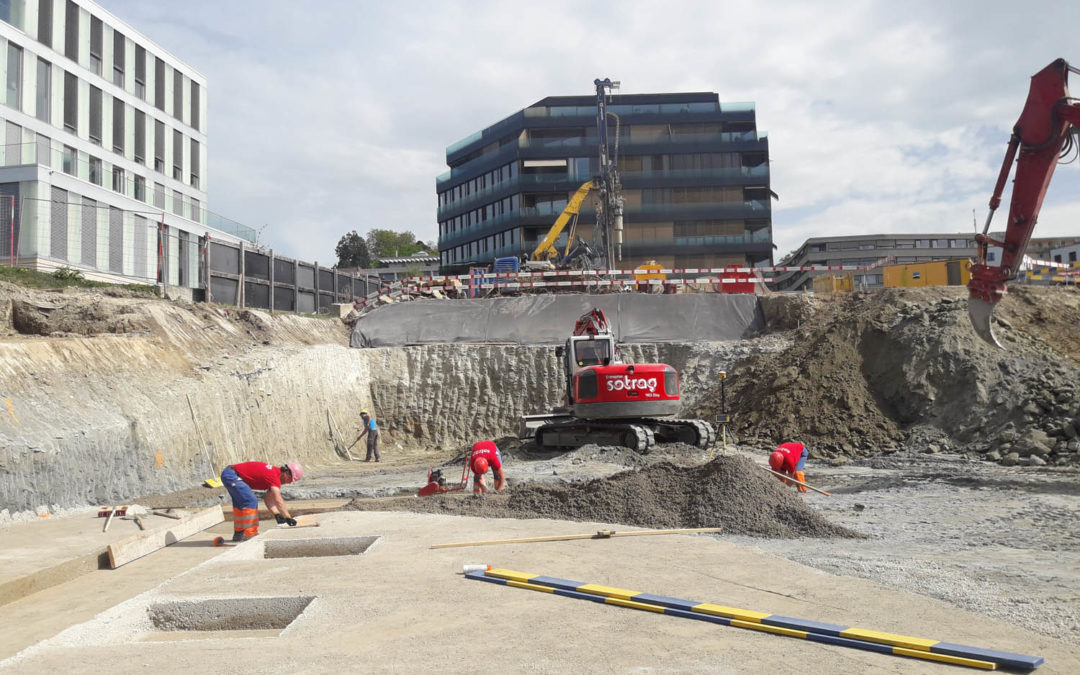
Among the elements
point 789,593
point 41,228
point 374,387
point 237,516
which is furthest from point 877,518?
point 41,228

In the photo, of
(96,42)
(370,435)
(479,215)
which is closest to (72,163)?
(96,42)

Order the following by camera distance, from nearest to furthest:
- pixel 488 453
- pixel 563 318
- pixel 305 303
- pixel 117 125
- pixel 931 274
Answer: pixel 488 453 → pixel 305 303 → pixel 563 318 → pixel 931 274 → pixel 117 125

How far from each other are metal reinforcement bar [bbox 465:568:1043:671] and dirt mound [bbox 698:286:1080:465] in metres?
13.3

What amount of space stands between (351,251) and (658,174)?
45.2 meters

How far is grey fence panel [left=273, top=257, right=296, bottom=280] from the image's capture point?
1089 inches

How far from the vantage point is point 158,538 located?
1080 cm

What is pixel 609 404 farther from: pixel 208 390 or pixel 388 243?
pixel 388 243

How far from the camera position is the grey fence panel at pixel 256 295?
25.9 m

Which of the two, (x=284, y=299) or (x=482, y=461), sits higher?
(x=284, y=299)

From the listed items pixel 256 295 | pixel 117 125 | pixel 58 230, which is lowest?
pixel 256 295

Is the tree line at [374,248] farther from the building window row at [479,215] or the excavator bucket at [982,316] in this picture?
the excavator bucket at [982,316]

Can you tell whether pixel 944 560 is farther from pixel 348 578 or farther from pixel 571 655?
pixel 348 578

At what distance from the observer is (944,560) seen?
8531mm

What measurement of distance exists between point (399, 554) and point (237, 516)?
2789 millimetres
